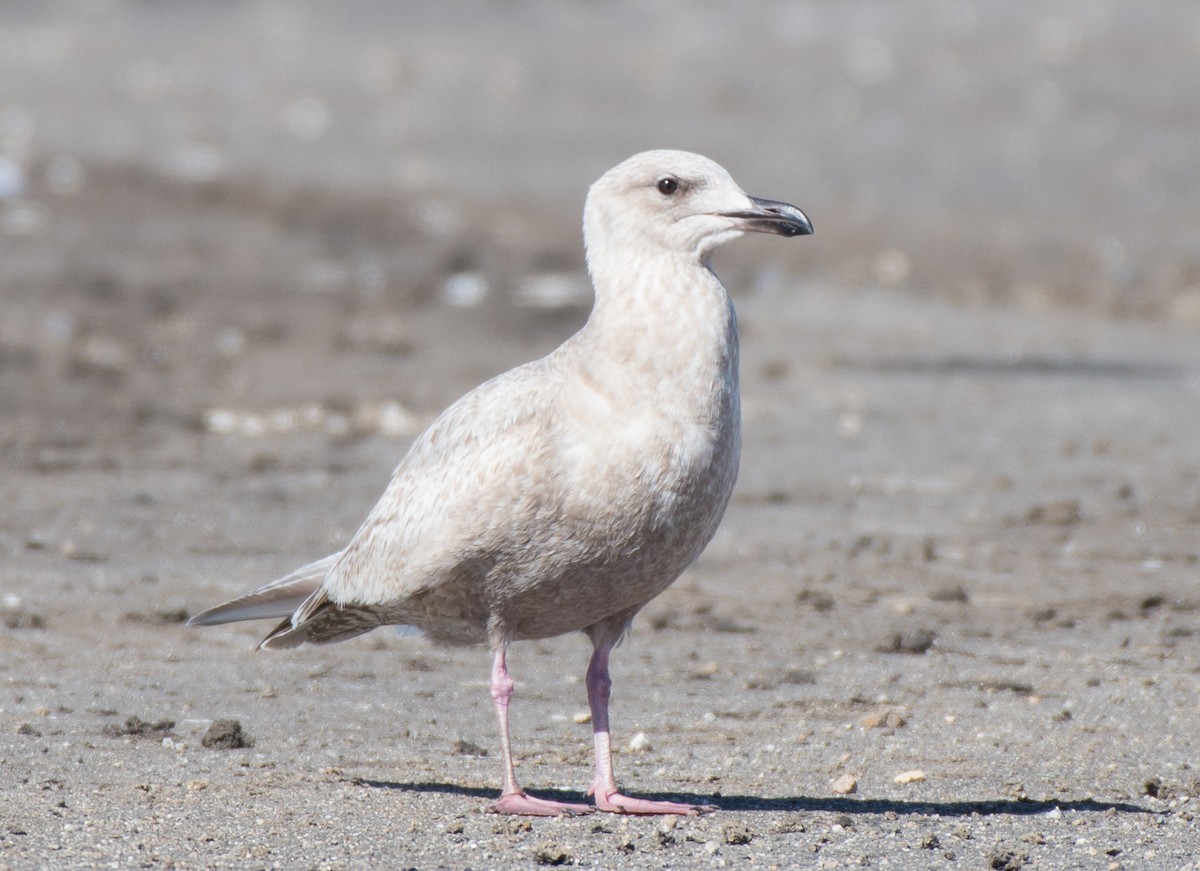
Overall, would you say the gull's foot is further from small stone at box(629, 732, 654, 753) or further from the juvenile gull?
small stone at box(629, 732, 654, 753)

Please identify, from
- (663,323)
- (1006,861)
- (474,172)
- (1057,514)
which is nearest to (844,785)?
(1006,861)

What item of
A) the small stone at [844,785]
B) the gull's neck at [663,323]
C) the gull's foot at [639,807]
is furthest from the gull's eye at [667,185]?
the small stone at [844,785]

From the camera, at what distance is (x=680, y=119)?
1892 cm

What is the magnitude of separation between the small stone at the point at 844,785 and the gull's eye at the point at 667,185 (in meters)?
1.80

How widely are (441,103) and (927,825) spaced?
50.9 feet

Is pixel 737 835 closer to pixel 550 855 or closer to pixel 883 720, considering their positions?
pixel 550 855

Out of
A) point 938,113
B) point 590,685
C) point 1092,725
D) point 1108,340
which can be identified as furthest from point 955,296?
point 590,685

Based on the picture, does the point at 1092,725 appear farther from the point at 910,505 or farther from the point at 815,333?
the point at 815,333

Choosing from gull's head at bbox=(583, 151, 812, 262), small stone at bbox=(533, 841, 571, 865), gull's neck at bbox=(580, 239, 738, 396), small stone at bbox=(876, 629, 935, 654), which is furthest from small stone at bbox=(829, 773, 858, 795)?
gull's head at bbox=(583, 151, 812, 262)

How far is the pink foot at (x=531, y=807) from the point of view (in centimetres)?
505

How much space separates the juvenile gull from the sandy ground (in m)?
0.52

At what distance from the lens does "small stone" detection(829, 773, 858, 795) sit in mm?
5496

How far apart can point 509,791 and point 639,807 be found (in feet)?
1.18

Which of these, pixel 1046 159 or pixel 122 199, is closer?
pixel 122 199
